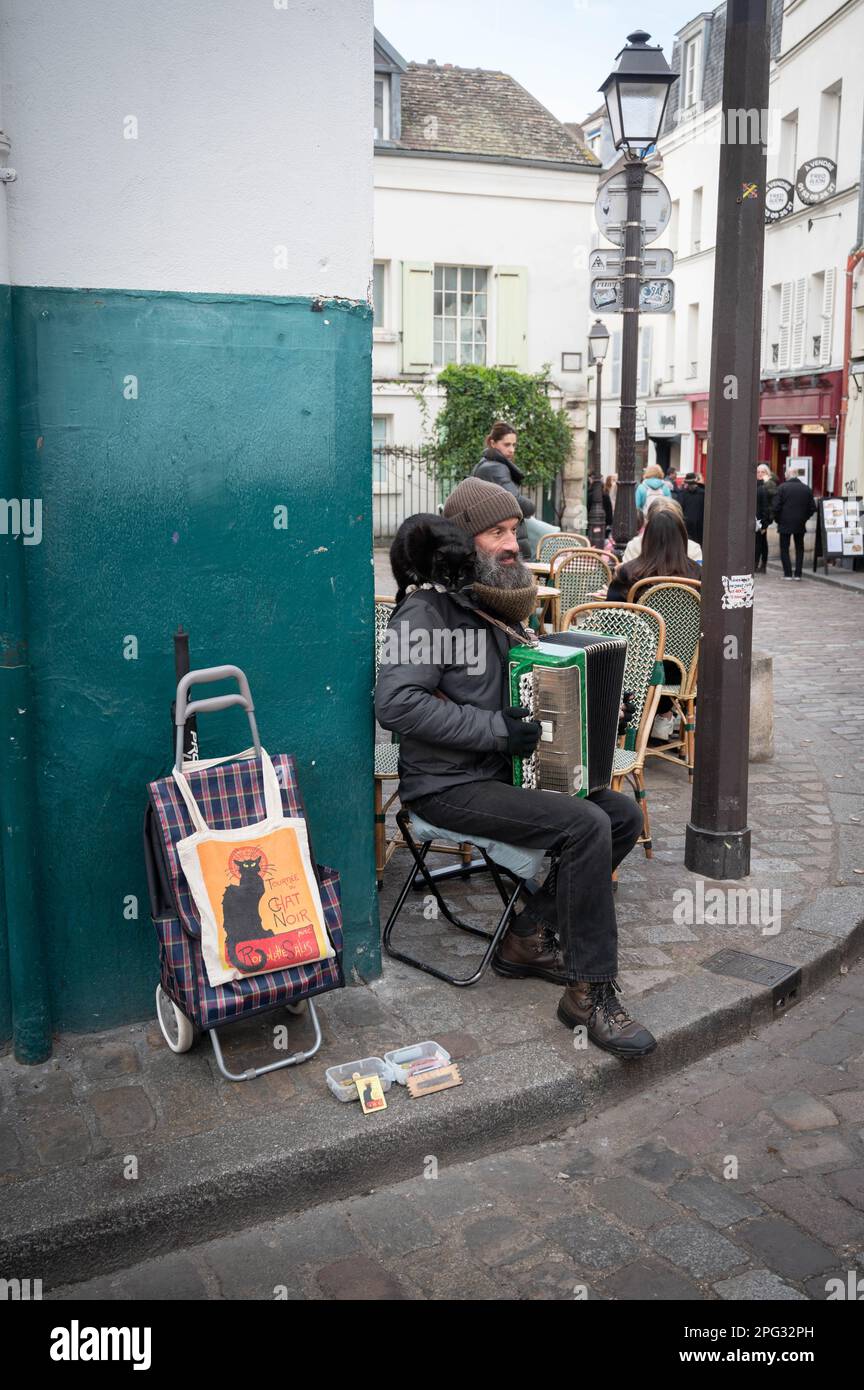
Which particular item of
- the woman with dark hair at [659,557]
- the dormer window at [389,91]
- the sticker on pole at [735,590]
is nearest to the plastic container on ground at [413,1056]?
the sticker on pole at [735,590]

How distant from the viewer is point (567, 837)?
13.6 ft

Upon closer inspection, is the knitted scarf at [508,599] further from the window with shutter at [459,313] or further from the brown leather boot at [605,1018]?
the window with shutter at [459,313]

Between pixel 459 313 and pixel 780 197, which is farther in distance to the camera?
pixel 459 313

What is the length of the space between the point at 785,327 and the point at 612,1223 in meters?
27.2

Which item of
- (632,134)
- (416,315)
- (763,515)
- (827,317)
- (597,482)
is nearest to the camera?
(632,134)

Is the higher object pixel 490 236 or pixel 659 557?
pixel 490 236

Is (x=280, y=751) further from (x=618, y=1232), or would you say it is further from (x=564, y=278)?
(x=564, y=278)

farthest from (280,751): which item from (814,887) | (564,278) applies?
(564,278)

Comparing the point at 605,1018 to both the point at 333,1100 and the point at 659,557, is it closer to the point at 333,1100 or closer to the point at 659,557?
the point at 333,1100

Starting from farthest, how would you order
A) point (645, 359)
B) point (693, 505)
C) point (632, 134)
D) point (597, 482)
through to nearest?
1. point (645, 359)
2. point (597, 482)
3. point (693, 505)
4. point (632, 134)

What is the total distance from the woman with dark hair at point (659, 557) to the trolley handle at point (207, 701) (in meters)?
4.12

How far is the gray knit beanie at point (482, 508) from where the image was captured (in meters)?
4.44

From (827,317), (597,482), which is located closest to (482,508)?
(597,482)

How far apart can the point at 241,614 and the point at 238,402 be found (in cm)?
68
